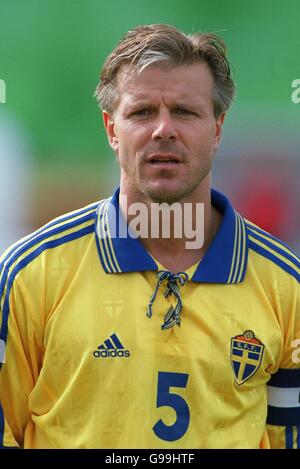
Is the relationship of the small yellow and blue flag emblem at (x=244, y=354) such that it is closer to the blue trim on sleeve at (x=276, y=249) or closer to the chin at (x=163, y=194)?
the blue trim on sleeve at (x=276, y=249)

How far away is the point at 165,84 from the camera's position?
149 cm

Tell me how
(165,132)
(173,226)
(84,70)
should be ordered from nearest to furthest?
(165,132) < (173,226) < (84,70)

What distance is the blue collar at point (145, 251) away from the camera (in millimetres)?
1524

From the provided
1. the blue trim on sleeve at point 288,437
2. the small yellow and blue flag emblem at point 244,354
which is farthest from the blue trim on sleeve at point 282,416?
the small yellow and blue flag emblem at point 244,354

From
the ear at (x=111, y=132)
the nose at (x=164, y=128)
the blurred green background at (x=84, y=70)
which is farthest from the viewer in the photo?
the blurred green background at (x=84, y=70)

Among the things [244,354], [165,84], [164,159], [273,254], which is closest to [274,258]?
[273,254]

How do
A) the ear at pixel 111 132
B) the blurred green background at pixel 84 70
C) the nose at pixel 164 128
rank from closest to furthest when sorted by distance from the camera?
the nose at pixel 164 128
the ear at pixel 111 132
the blurred green background at pixel 84 70

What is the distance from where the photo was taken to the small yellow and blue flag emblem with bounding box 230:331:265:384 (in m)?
1.51

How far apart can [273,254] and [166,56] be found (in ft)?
1.58

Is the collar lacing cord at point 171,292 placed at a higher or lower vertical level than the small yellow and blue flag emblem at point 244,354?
higher

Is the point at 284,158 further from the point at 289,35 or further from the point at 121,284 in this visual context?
the point at 121,284

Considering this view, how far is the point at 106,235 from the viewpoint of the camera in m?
1.56

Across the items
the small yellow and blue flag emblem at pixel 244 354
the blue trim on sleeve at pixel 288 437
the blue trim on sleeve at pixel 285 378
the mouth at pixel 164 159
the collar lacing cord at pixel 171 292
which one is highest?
the mouth at pixel 164 159

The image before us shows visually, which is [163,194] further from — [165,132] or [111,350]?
[111,350]
